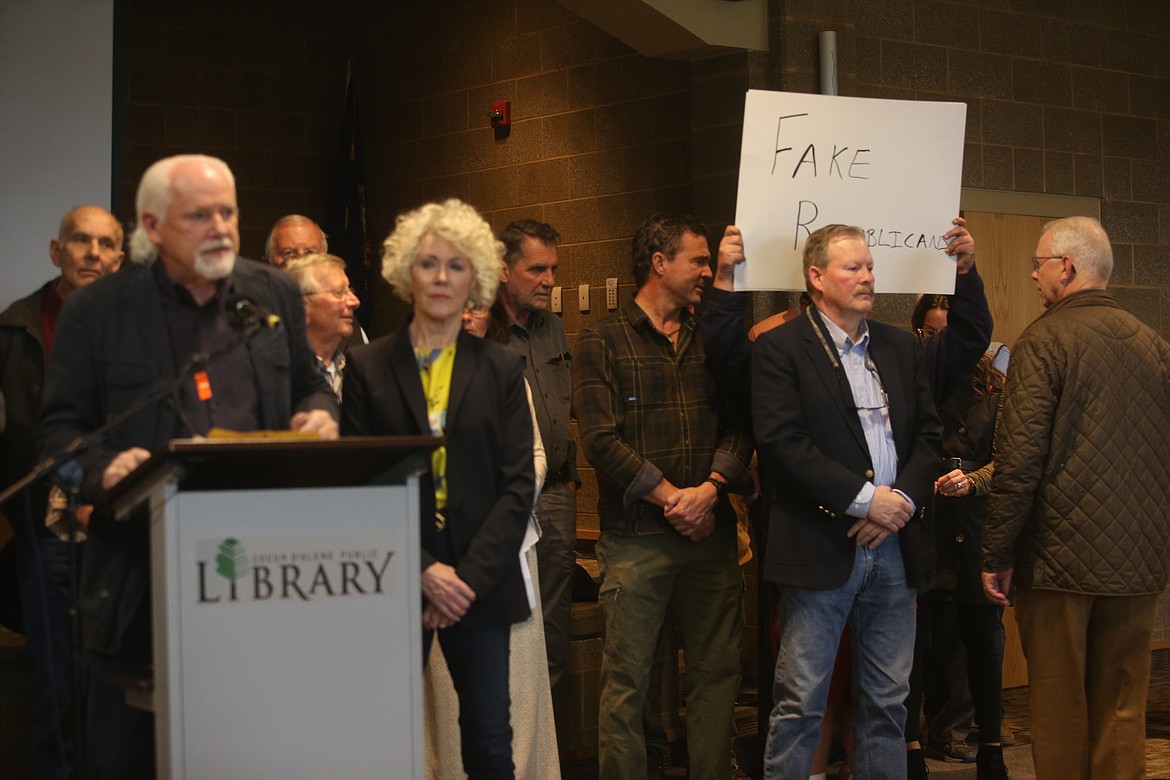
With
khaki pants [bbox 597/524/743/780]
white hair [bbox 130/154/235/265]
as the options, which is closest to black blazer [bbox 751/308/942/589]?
khaki pants [bbox 597/524/743/780]

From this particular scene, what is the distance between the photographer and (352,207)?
838 cm

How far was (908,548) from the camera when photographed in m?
3.75

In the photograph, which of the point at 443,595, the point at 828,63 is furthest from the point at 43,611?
the point at 828,63

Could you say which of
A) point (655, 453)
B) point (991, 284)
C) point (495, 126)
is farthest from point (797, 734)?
point (495, 126)

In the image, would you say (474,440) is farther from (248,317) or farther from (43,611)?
(43,611)

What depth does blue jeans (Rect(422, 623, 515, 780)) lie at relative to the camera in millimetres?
2902

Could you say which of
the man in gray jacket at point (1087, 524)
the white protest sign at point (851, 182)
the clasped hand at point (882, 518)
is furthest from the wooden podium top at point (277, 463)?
the man in gray jacket at point (1087, 524)

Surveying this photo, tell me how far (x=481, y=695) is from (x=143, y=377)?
96 cm

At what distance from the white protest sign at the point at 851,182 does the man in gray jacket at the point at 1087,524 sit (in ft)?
1.43

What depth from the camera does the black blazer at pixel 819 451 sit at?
3664mm

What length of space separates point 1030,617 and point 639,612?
1144 mm

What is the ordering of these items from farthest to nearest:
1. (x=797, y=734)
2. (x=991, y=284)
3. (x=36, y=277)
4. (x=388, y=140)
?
(x=388, y=140)
(x=991, y=284)
(x=36, y=277)
(x=797, y=734)

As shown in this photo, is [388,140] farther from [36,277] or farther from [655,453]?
[655,453]

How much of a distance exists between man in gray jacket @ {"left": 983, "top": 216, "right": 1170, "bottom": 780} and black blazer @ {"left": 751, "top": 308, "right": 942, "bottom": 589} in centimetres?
30
